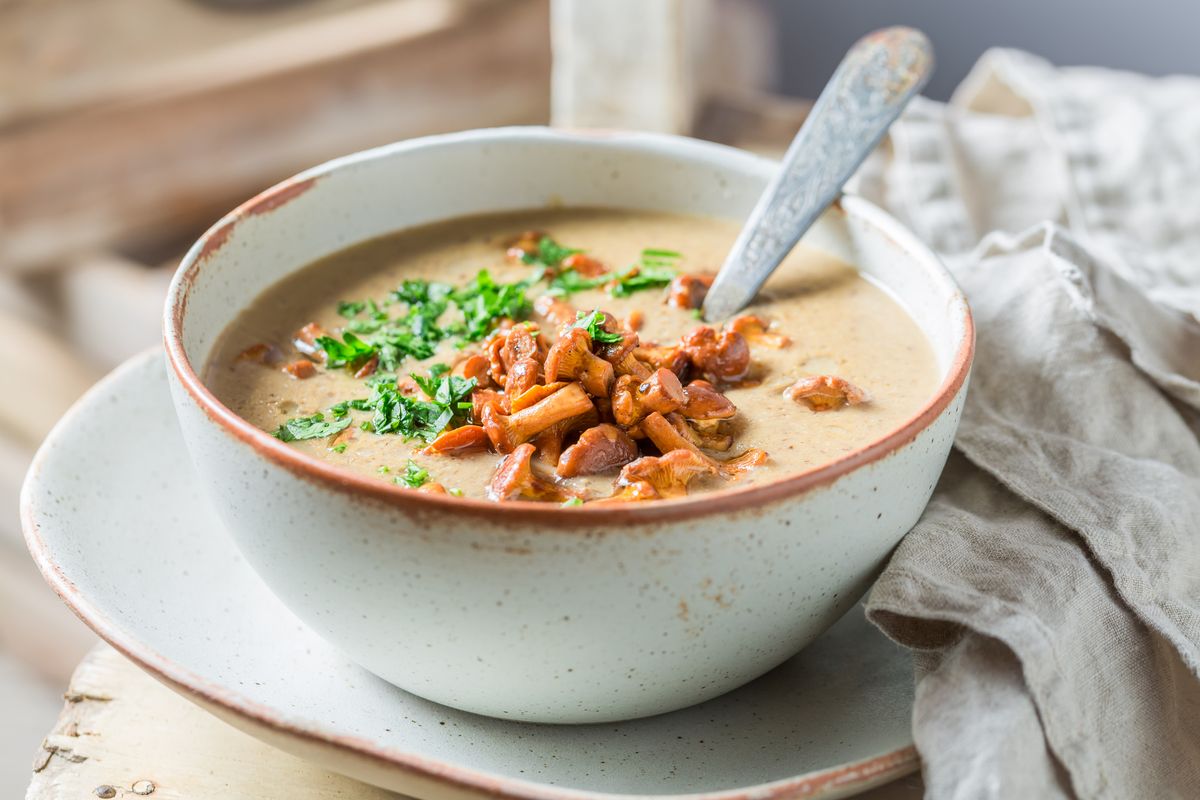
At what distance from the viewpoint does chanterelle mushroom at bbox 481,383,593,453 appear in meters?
1.78

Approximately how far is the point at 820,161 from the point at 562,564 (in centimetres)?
106

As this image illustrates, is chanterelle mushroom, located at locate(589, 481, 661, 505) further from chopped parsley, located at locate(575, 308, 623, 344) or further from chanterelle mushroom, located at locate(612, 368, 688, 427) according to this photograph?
chopped parsley, located at locate(575, 308, 623, 344)

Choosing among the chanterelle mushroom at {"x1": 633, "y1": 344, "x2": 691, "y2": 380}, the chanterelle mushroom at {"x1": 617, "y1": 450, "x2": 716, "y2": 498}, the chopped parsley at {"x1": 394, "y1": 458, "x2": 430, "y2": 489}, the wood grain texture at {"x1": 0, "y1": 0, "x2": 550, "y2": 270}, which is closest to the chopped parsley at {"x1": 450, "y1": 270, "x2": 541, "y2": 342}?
the chanterelle mushroom at {"x1": 633, "y1": 344, "x2": 691, "y2": 380}

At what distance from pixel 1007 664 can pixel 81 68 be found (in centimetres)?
355

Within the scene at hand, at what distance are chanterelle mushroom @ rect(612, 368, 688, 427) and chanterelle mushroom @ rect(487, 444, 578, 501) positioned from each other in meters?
0.14

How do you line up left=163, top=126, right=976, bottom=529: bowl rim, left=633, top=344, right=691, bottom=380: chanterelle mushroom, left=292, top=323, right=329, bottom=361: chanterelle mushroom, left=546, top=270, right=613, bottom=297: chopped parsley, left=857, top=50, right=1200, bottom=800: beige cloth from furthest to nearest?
left=546, top=270, right=613, bottom=297: chopped parsley
left=292, top=323, right=329, bottom=361: chanterelle mushroom
left=633, top=344, right=691, bottom=380: chanterelle mushroom
left=857, top=50, right=1200, bottom=800: beige cloth
left=163, top=126, right=976, bottom=529: bowl rim

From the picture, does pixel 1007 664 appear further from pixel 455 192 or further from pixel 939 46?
pixel 939 46

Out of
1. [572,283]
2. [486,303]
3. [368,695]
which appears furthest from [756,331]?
[368,695]

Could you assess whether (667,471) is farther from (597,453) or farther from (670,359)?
(670,359)

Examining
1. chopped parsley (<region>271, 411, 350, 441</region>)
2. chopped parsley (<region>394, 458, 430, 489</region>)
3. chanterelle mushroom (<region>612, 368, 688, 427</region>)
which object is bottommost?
chopped parsley (<region>271, 411, 350, 441</region>)

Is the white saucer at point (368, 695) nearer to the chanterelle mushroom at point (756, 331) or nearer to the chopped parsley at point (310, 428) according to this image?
the chopped parsley at point (310, 428)

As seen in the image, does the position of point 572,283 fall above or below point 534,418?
below

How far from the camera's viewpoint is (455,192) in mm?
2521

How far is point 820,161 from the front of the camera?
2.29 meters
